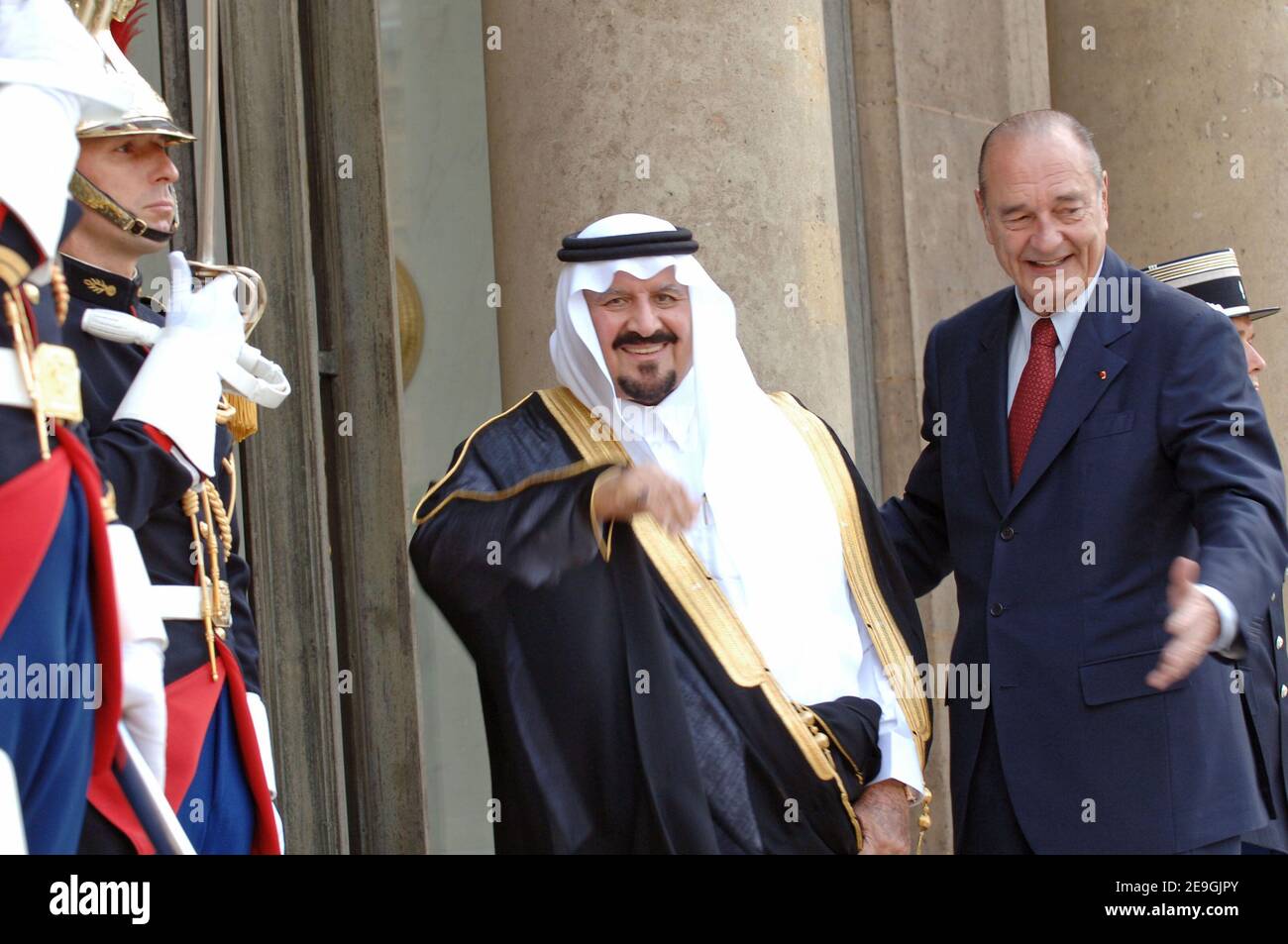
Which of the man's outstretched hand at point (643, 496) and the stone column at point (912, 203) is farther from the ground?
the stone column at point (912, 203)

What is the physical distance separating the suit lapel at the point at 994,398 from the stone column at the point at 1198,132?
11.6ft

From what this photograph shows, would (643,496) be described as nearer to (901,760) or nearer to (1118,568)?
(901,760)

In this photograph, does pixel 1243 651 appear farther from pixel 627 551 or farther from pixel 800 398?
pixel 800 398

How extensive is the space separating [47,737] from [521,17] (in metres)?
3.14

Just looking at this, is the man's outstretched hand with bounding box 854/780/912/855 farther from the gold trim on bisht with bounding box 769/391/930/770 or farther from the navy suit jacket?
the navy suit jacket

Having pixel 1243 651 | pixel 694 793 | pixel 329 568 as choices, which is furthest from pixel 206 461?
pixel 329 568

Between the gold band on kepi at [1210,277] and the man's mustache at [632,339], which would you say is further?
the gold band on kepi at [1210,277]

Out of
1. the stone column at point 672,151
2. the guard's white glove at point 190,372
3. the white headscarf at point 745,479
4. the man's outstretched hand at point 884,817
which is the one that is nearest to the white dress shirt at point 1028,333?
the white headscarf at point 745,479

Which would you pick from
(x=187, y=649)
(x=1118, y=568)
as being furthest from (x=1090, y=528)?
(x=187, y=649)

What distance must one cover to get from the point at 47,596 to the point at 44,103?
0.75 meters

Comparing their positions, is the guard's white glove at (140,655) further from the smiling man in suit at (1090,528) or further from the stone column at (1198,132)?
the stone column at (1198,132)

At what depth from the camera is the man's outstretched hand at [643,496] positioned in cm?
390

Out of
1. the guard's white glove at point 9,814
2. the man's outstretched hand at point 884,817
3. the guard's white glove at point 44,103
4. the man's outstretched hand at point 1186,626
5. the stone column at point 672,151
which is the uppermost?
the stone column at point 672,151
